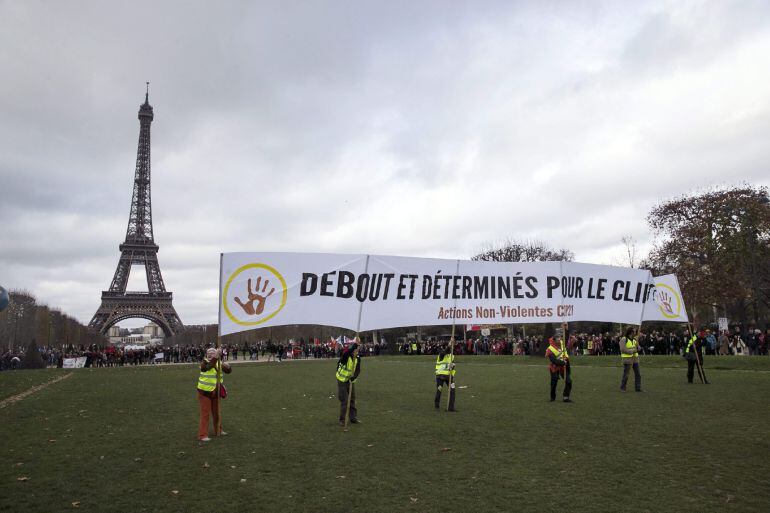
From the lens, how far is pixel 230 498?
23.0 feet

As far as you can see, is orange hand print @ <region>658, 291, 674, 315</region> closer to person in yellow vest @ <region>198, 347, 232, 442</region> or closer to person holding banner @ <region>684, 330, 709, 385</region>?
person holding banner @ <region>684, 330, 709, 385</region>

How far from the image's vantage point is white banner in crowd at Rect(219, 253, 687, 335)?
9.35 m

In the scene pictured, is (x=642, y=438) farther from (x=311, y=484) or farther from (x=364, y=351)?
(x=364, y=351)

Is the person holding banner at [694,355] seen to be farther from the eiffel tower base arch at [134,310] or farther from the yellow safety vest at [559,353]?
the eiffel tower base arch at [134,310]

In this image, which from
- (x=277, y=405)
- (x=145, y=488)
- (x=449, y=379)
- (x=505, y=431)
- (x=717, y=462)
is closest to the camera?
(x=145, y=488)

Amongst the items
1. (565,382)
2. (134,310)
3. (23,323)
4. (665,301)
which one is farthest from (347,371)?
(23,323)

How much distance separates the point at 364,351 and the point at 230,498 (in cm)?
5496

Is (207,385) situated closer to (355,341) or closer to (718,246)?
(355,341)

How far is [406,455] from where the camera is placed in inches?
363

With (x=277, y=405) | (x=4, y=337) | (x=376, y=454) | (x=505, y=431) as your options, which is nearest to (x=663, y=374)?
(x=505, y=431)

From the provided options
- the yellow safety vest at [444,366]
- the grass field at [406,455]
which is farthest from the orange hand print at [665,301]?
the yellow safety vest at [444,366]

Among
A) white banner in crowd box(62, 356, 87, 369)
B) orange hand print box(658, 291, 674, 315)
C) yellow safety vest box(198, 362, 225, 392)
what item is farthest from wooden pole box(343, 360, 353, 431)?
white banner in crowd box(62, 356, 87, 369)

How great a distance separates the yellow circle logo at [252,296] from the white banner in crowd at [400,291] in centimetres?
2

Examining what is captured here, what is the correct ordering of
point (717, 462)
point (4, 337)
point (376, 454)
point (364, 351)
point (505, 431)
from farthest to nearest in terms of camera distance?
point (4, 337) → point (364, 351) → point (505, 431) → point (376, 454) → point (717, 462)
